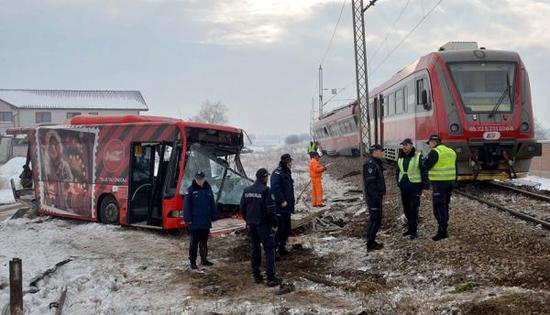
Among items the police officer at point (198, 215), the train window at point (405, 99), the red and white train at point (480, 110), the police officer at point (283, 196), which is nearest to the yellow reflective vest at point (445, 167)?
the police officer at point (283, 196)

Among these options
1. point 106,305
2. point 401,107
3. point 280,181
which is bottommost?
point 106,305

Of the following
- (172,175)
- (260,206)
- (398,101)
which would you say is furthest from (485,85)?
(260,206)

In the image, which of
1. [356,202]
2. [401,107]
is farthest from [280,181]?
[401,107]

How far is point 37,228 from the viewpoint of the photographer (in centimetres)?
1302

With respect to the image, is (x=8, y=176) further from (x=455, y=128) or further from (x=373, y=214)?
(x=373, y=214)

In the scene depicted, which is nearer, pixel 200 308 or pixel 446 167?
pixel 200 308

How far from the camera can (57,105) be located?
203 ft

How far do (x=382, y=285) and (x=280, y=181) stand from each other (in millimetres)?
2845

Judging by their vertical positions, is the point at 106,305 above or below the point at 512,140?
below

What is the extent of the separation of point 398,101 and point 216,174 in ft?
25.2

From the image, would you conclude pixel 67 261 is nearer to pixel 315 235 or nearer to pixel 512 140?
pixel 315 235

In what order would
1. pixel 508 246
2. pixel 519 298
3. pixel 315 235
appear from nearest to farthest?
1. pixel 519 298
2. pixel 508 246
3. pixel 315 235

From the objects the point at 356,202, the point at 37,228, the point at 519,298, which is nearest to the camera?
the point at 519,298

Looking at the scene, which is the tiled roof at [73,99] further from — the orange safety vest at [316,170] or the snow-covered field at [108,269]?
the snow-covered field at [108,269]
